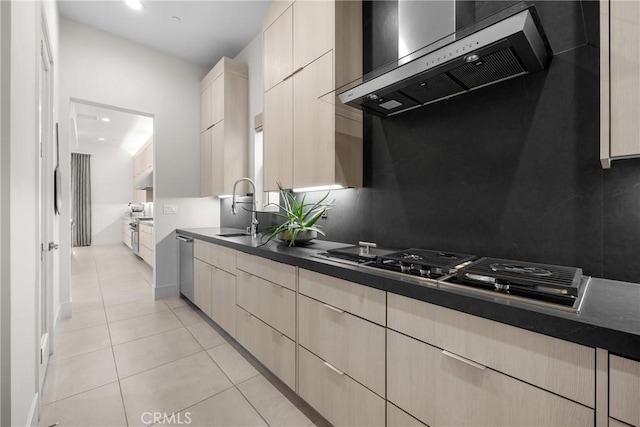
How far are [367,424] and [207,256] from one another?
206 centimetres

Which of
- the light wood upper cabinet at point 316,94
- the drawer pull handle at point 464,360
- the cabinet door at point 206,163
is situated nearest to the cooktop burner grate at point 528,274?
the drawer pull handle at point 464,360

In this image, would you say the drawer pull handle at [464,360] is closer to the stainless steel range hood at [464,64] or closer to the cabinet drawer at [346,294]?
the cabinet drawer at [346,294]

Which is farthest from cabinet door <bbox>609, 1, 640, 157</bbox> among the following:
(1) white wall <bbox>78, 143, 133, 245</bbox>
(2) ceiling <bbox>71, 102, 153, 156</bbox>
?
(1) white wall <bbox>78, 143, 133, 245</bbox>

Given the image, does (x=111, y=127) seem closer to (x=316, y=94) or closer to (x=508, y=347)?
(x=316, y=94)

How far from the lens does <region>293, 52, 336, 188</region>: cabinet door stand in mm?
1832

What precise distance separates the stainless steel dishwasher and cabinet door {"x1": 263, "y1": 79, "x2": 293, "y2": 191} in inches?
54.5

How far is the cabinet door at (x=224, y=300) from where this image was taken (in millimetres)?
2230

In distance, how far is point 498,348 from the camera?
82cm

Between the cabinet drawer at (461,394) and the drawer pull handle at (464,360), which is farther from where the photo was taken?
the drawer pull handle at (464,360)

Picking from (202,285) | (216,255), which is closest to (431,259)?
(216,255)

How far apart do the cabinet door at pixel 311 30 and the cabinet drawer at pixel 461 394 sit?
5.96 ft

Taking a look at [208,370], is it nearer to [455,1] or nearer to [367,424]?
[367,424]

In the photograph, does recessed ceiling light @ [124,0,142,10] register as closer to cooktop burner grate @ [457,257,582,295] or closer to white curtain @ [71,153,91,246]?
cooktop burner grate @ [457,257,582,295]

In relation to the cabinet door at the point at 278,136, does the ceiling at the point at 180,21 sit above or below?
above
